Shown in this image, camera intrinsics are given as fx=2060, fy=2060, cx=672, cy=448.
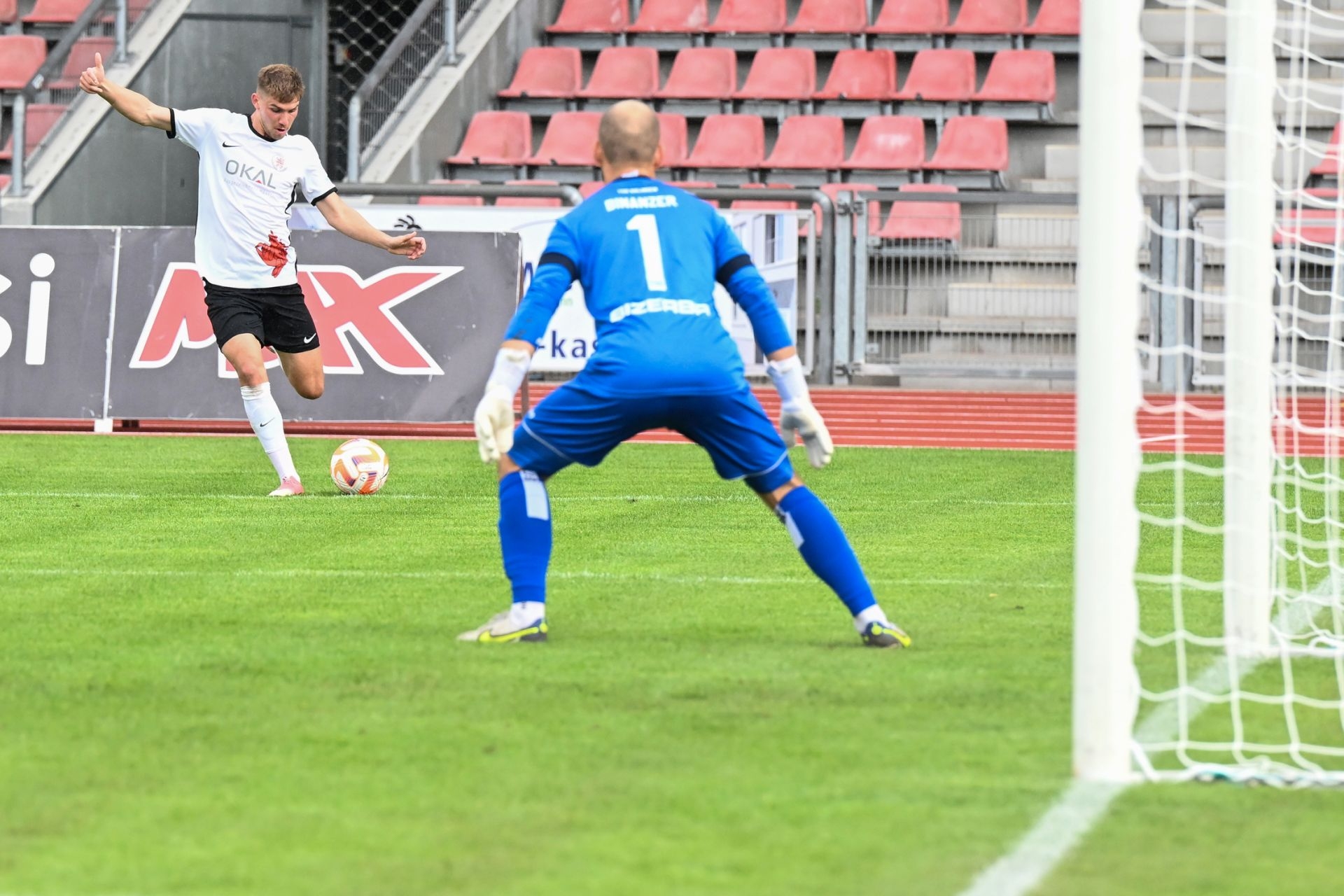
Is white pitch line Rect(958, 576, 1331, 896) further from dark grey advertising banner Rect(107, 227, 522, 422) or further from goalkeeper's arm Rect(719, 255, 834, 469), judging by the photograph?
dark grey advertising banner Rect(107, 227, 522, 422)

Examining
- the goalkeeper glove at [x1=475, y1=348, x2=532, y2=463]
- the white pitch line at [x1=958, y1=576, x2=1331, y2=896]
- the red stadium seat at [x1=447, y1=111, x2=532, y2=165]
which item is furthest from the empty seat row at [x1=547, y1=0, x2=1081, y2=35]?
the white pitch line at [x1=958, y1=576, x2=1331, y2=896]

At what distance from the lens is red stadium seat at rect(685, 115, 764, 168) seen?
20.0 meters

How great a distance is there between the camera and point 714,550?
27.5 ft

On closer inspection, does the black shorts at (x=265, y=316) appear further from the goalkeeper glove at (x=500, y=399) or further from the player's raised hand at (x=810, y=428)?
the player's raised hand at (x=810, y=428)

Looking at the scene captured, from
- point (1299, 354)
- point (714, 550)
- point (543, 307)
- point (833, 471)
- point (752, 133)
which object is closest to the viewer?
point (543, 307)

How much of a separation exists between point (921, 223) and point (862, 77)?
332cm

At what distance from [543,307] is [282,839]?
2.30 meters

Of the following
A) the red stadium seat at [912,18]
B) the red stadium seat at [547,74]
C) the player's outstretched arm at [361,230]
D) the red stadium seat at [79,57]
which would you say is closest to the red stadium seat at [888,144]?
the red stadium seat at [912,18]

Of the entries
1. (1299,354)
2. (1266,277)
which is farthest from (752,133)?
(1266,277)

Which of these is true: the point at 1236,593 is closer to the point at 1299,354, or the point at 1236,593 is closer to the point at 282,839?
the point at 282,839

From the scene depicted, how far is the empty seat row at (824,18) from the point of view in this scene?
68.2 feet

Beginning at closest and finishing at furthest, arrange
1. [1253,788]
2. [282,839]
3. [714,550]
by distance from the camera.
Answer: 1. [282,839]
2. [1253,788]
3. [714,550]

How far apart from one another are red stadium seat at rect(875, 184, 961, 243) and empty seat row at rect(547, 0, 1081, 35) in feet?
12.0

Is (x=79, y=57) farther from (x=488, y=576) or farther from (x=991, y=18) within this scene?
(x=488, y=576)
